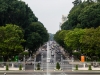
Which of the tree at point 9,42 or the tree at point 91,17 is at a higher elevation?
the tree at point 91,17

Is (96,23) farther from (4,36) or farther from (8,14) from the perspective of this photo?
(4,36)

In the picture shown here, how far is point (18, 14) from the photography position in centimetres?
7381

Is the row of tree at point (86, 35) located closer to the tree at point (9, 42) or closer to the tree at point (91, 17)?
the tree at point (91, 17)

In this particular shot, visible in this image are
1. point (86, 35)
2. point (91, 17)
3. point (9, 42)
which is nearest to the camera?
point (9, 42)

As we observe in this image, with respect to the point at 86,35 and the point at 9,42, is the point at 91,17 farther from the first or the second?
the point at 9,42

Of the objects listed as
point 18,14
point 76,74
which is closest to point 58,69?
point 76,74

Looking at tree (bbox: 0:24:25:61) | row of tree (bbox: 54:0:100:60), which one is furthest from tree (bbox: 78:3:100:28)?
tree (bbox: 0:24:25:61)

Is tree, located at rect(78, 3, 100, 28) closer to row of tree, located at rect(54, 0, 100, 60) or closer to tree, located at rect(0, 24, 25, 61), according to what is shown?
row of tree, located at rect(54, 0, 100, 60)

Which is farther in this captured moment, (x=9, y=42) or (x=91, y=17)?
(x=91, y=17)

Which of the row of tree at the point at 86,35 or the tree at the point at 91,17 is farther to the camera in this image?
the tree at the point at 91,17

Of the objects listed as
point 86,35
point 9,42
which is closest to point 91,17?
point 86,35

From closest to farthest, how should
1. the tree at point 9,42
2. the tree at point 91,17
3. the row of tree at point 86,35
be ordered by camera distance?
the tree at point 9,42 < the row of tree at point 86,35 < the tree at point 91,17

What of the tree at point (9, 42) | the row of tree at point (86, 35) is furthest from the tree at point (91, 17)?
the tree at point (9, 42)

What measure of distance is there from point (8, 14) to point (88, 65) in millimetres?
30329
